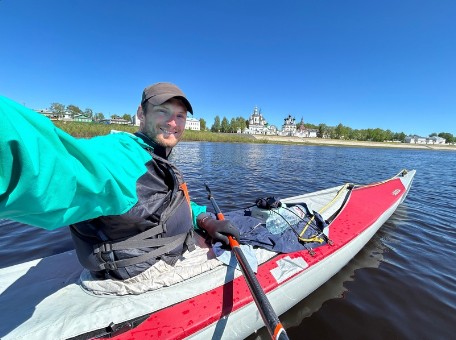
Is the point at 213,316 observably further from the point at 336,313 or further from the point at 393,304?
the point at 393,304

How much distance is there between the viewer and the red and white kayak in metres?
1.79

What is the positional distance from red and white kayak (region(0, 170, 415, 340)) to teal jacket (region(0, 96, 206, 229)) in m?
1.20

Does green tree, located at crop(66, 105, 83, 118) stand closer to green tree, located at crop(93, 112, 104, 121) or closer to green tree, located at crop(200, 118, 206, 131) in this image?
green tree, located at crop(93, 112, 104, 121)

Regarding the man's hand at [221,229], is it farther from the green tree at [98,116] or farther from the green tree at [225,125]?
the green tree at [98,116]

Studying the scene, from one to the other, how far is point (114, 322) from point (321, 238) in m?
3.09

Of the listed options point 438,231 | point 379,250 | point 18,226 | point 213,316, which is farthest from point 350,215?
point 18,226

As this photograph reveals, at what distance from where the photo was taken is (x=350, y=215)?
479 cm

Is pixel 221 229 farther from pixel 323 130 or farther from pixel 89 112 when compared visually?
pixel 323 130

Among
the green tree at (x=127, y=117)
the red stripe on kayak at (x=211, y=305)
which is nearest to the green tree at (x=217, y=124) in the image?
the green tree at (x=127, y=117)

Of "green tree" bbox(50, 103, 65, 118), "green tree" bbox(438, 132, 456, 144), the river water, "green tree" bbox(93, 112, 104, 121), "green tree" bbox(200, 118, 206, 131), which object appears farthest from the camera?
"green tree" bbox(438, 132, 456, 144)

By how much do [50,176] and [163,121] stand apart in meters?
1.16

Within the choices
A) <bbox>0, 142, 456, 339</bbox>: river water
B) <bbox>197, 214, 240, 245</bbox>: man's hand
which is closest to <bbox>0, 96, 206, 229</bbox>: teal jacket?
<bbox>197, 214, 240, 245</bbox>: man's hand

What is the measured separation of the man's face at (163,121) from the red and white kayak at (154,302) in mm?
1488

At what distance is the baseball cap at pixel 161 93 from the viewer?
73.2 inches
